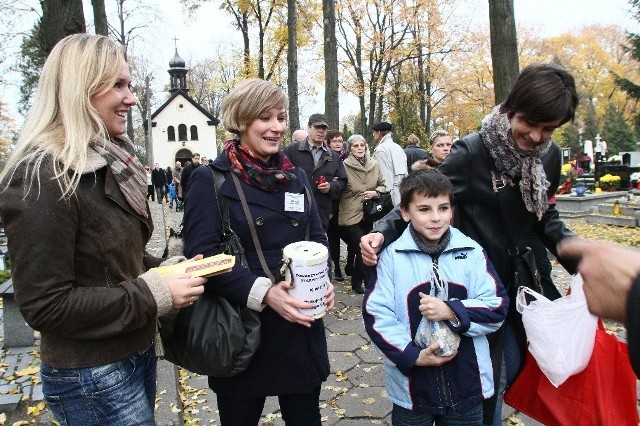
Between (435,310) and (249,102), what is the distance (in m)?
1.19

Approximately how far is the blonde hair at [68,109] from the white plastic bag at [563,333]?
196 cm

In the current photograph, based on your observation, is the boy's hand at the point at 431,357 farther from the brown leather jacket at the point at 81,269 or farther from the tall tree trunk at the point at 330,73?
the tall tree trunk at the point at 330,73

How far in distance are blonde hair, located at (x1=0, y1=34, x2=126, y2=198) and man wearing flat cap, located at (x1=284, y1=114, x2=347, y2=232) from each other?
4461 millimetres

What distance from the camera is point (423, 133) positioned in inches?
1110

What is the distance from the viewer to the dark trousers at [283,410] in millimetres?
2119

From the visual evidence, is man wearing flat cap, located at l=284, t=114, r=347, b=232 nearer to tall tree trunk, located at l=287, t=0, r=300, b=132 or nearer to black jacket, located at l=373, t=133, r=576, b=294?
black jacket, located at l=373, t=133, r=576, b=294

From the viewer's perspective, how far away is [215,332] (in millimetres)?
1944

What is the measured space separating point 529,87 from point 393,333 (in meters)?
1.21

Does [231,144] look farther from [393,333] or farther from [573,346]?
[573,346]

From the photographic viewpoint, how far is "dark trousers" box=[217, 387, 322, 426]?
6.95 ft

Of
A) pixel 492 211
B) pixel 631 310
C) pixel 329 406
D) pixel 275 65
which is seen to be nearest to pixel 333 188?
A: pixel 329 406

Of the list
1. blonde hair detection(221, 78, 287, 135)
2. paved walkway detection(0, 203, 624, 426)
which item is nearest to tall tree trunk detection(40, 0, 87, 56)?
paved walkway detection(0, 203, 624, 426)

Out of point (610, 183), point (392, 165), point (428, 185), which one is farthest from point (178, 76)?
point (428, 185)

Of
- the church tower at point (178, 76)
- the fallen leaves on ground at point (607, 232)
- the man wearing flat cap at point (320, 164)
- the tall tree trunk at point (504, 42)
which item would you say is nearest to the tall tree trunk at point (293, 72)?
the fallen leaves on ground at point (607, 232)
